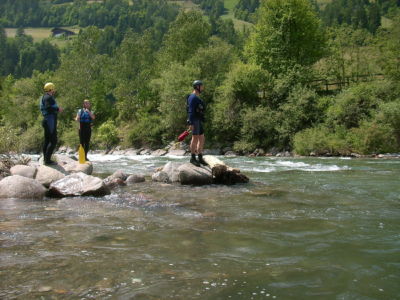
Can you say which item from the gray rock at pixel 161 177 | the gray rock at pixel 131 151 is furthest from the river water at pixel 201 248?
the gray rock at pixel 131 151

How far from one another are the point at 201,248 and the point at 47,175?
671 cm

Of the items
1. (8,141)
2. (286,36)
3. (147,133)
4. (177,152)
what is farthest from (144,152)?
(8,141)

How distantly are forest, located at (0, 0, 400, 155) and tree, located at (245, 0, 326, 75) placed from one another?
11 centimetres

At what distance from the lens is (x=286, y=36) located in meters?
42.1

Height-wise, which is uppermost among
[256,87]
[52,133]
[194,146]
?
[256,87]

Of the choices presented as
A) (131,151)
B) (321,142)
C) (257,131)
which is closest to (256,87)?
(257,131)

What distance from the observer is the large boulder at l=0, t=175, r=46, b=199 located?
8.93 meters

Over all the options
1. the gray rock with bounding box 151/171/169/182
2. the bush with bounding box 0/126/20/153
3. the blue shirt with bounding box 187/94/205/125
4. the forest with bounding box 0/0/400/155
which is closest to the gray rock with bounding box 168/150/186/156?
the forest with bounding box 0/0/400/155

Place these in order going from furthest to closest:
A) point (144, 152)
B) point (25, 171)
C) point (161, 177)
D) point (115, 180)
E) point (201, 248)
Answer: point (144, 152) < point (161, 177) < point (115, 180) < point (25, 171) < point (201, 248)

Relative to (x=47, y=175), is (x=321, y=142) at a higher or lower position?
lower

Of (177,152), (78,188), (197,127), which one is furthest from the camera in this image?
(177,152)

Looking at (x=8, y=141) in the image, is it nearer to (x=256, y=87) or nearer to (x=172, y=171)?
(x=172, y=171)

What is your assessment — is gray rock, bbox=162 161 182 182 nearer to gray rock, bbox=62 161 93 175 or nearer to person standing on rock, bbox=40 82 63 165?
gray rock, bbox=62 161 93 175

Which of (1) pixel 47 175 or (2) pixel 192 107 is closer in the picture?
(1) pixel 47 175
